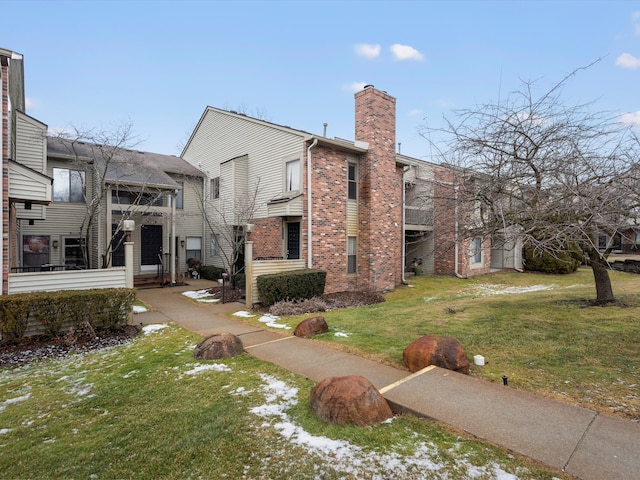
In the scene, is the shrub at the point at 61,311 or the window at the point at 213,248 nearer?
the shrub at the point at 61,311

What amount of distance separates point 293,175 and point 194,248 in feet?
27.7

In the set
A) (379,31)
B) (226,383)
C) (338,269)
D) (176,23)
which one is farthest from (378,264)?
(176,23)

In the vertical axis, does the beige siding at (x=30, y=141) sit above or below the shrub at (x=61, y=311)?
above

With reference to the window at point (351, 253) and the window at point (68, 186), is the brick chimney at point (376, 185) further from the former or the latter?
the window at point (68, 186)

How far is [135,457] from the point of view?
3070 millimetres

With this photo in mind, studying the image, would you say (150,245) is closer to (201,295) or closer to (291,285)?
Result: (201,295)

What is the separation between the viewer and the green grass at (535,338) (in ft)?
14.2

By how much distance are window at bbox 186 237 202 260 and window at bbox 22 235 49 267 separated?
19.1 feet

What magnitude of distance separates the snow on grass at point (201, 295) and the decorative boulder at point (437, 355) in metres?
8.18

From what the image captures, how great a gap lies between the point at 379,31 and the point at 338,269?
8722 millimetres

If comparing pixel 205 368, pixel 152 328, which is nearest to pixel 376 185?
pixel 152 328

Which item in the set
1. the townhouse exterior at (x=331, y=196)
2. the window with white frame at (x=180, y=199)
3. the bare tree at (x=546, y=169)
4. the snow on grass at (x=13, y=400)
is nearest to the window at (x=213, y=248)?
the townhouse exterior at (x=331, y=196)

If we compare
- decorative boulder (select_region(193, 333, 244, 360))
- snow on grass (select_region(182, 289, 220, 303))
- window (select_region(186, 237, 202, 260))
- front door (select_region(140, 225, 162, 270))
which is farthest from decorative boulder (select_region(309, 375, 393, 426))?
window (select_region(186, 237, 202, 260))

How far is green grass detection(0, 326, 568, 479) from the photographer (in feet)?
9.35
